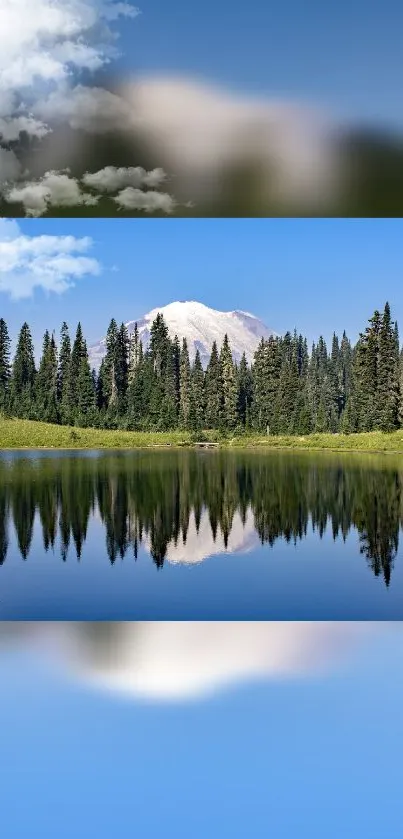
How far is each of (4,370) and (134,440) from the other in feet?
6.29

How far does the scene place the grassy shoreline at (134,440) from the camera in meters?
11.2

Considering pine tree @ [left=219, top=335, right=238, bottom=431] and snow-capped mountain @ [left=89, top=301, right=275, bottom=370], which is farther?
pine tree @ [left=219, top=335, right=238, bottom=431]

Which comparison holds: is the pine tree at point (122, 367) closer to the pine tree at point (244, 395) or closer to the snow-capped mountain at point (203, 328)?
the snow-capped mountain at point (203, 328)

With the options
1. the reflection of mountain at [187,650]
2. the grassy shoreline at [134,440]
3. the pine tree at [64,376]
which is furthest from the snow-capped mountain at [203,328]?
the reflection of mountain at [187,650]

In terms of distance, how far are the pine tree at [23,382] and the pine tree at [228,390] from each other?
8.28 feet

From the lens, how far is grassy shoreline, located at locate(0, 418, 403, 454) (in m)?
11.2

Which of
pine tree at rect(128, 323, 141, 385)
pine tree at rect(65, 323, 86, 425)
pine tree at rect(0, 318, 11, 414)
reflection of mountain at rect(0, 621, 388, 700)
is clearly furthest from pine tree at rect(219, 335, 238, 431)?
reflection of mountain at rect(0, 621, 388, 700)

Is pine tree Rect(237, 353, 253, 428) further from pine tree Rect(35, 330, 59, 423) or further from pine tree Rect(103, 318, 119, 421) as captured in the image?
pine tree Rect(35, 330, 59, 423)

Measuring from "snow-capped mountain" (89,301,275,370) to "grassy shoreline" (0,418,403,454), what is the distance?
99 centimetres

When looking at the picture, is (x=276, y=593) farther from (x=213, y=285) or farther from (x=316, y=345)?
(x=213, y=285)

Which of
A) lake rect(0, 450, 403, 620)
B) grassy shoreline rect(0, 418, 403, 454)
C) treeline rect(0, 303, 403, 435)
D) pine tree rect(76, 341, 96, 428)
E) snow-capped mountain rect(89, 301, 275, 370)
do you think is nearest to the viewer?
lake rect(0, 450, 403, 620)

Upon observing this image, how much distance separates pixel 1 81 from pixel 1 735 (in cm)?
174

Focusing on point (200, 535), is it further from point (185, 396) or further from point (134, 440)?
point (185, 396)

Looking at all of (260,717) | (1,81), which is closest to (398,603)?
(260,717)
